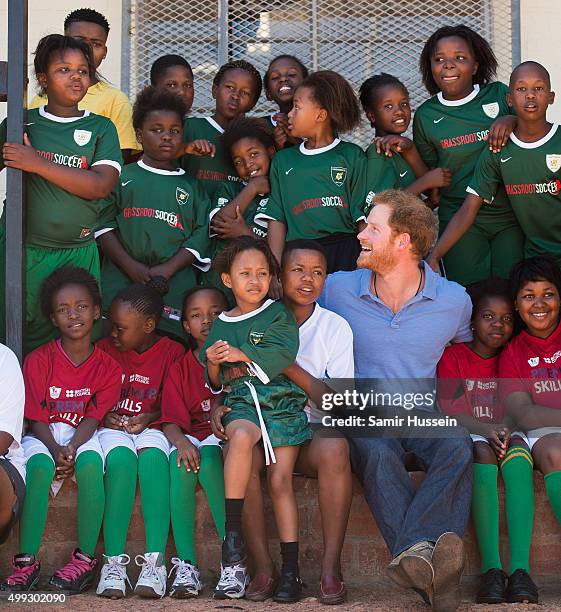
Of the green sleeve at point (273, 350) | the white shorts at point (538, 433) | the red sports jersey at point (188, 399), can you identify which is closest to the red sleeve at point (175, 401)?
the red sports jersey at point (188, 399)

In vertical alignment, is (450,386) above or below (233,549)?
above

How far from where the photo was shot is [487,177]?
206 inches

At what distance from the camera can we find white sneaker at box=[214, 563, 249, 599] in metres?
3.90

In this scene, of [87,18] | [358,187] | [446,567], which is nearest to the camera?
[446,567]

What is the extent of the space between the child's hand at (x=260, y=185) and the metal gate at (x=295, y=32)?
1.52 m

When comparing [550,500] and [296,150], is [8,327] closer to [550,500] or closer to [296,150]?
[296,150]

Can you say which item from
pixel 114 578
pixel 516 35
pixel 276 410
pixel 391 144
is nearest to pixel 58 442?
pixel 114 578

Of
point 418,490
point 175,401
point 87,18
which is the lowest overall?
point 418,490

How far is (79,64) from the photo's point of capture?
4758 millimetres

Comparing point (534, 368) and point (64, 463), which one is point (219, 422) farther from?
point (534, 368)

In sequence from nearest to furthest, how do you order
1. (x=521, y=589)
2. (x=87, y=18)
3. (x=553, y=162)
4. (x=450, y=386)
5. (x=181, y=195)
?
1. (x=521, y=589)
2. (x=450, y=386)
3. (x=553, y=162)
4. (x=181, y=195)
5. (x=87, y=18)

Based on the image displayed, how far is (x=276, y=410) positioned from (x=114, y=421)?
77 cm

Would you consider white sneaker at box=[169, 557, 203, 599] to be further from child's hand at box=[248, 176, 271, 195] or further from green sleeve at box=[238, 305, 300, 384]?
child's hand at box=[248, 176, 271, 195]

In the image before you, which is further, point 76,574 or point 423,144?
point 423,144
